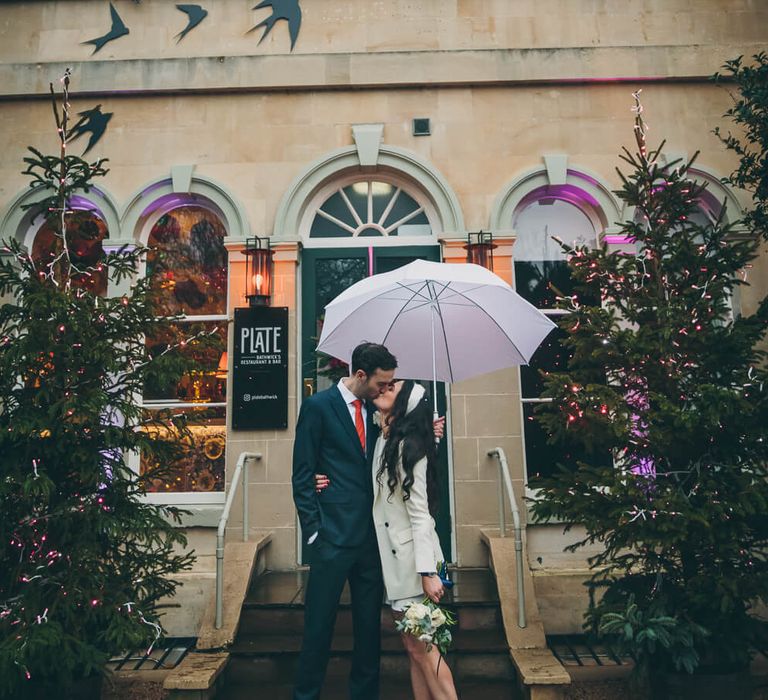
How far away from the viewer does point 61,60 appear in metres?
7.49

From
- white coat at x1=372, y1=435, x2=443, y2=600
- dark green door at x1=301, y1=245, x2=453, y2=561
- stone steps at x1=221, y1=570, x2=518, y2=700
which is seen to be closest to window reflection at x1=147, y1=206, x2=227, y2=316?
dark green door at x1=301, y1=245, x2=453, y2=561

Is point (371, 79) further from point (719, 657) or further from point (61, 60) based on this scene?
point (719, 657)

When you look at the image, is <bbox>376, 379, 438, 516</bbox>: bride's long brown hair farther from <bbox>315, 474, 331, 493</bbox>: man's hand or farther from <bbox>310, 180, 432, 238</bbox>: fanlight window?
<bbox>310, 180, 432, 238</bbox>: fanlight window

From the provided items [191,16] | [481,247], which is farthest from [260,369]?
[191,16]

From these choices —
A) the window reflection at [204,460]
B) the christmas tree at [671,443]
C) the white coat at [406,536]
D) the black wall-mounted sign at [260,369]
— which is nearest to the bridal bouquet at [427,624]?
the white coat at [406,536]

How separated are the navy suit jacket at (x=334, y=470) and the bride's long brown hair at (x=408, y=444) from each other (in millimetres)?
185

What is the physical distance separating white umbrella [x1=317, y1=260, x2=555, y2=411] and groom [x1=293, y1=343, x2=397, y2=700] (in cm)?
80

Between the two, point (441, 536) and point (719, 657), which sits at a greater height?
point (441, 536)

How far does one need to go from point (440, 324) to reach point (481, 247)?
255 centimetres

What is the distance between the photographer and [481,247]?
22.7 ft

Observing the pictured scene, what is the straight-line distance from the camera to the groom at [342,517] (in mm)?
3547

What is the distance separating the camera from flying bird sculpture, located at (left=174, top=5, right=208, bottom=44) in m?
7.53

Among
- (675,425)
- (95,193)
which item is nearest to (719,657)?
(675,425)

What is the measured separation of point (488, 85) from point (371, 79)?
1.31 m
